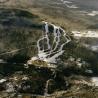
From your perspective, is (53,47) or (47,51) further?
(53,47)

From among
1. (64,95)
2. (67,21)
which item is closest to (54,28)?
(67,21)

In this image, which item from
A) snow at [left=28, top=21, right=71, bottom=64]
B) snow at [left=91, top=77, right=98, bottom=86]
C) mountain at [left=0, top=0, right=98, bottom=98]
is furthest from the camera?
snow at [left=28, top=21, right=71, bottom=64]

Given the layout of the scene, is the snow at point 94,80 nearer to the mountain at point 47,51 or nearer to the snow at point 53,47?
the mountain at point 47,51

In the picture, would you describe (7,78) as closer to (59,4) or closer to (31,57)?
(31,57)

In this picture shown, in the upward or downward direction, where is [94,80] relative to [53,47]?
downward

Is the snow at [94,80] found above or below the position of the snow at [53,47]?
below

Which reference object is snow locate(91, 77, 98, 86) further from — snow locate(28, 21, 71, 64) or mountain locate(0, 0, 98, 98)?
snow locate(28, 21, 71, 64)

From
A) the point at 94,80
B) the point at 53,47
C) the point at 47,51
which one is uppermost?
the point at 53,47

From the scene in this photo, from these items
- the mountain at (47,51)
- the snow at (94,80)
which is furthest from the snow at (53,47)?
the snow at (94,80)

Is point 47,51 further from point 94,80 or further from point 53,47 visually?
point 94,80

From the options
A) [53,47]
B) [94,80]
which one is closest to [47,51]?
[53,47]

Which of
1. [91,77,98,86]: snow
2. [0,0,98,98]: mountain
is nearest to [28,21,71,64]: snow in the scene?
[0,0,98,98]: mountain
